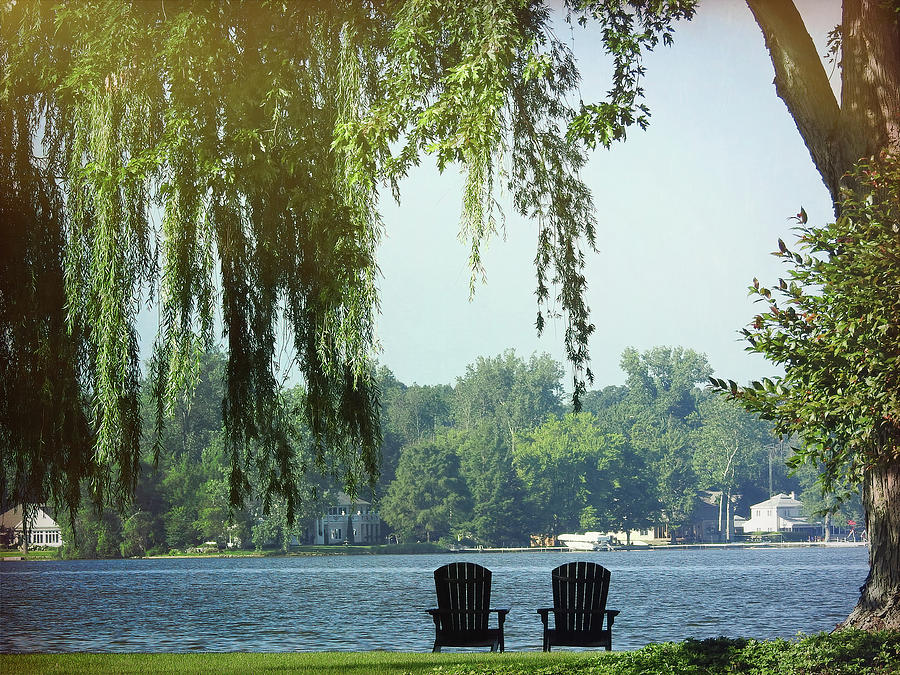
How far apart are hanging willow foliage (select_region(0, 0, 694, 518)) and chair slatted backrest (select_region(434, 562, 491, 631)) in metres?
1.80

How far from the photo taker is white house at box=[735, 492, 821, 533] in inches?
2621

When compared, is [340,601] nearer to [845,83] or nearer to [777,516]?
[845,83]

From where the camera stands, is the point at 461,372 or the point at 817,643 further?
the point at 461,372

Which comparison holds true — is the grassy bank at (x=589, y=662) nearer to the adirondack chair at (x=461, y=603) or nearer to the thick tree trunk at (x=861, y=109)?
the adirondack chair at (x=461, y=603)

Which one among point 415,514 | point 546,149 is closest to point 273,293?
point 546,149

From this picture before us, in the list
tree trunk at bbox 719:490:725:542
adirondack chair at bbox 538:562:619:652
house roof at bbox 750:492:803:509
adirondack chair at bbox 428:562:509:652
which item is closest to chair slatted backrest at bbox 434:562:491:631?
adirondack chair at bbox 428:562:509:652

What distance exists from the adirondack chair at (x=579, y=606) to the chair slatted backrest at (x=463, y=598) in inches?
17.5

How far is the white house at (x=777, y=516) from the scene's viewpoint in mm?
66562

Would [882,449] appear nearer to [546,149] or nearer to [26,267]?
[546,149]

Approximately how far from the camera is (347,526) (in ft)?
185

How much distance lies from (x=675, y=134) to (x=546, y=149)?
2441 inches

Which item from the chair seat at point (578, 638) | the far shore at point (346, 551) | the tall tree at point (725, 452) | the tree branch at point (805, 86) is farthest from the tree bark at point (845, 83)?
the tall tree at point (725, 452)

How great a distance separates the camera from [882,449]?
4.62 m

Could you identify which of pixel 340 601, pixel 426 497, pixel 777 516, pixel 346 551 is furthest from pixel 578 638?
pixel 777 516
